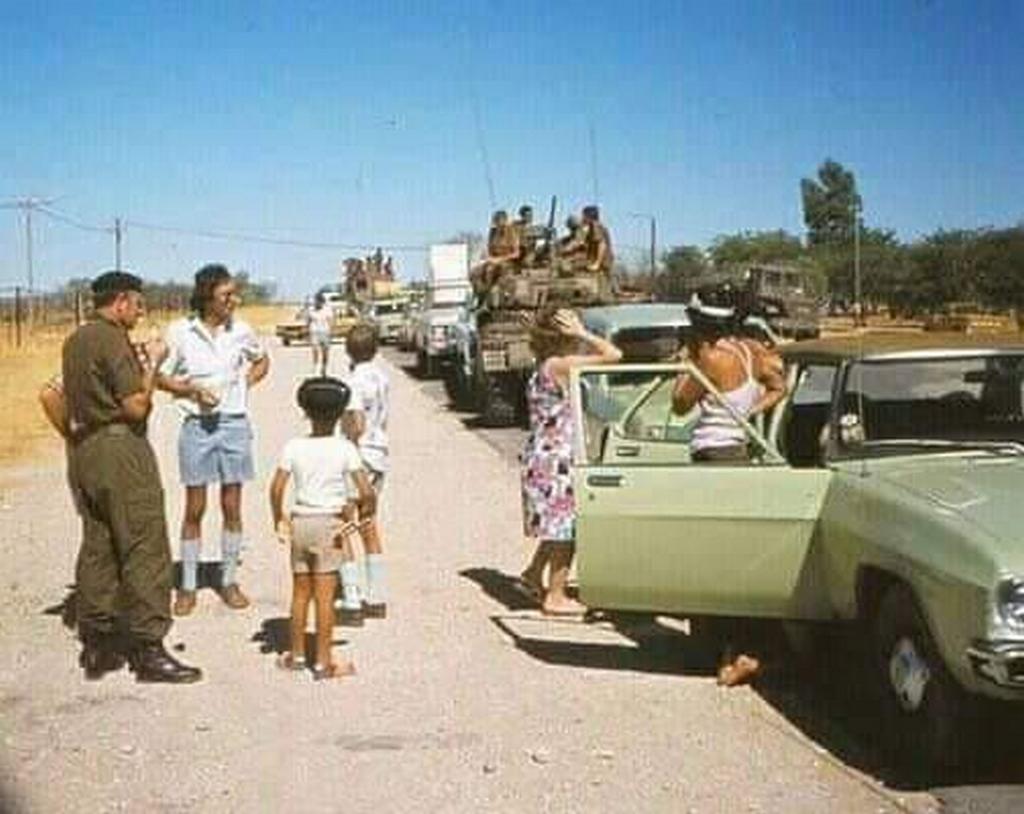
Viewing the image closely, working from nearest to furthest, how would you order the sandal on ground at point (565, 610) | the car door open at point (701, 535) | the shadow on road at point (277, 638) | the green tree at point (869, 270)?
the car door open at point (701, 535) → the shadow on road at point (277, 638) → the sandal on ground at point (565, 610) → the green tree at point (869, 270)

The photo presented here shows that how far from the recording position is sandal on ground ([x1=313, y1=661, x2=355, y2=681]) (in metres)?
6.91

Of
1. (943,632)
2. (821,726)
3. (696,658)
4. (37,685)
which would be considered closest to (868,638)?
(821,726)

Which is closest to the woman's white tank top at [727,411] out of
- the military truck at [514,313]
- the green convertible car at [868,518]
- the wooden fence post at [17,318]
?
the green convertible car at [868,518]

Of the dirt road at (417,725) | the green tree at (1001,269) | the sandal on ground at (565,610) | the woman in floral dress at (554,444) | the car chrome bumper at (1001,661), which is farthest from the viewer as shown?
the green tree at (1001,269)

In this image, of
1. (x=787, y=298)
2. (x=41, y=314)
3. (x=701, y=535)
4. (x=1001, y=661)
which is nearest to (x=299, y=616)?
(x=701, y=535)

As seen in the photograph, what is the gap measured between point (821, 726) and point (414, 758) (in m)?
1.57

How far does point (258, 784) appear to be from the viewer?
546 centimetres

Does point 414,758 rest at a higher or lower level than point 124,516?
lower

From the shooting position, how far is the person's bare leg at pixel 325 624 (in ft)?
22.5

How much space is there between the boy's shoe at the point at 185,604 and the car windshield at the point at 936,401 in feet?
12.2

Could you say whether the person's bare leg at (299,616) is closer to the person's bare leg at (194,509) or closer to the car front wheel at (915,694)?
the person's bare leg at (194,509)

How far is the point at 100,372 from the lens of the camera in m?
6.88

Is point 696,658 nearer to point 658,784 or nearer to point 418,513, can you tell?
point 658,784

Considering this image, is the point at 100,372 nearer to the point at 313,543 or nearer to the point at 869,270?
the point at 313,543
